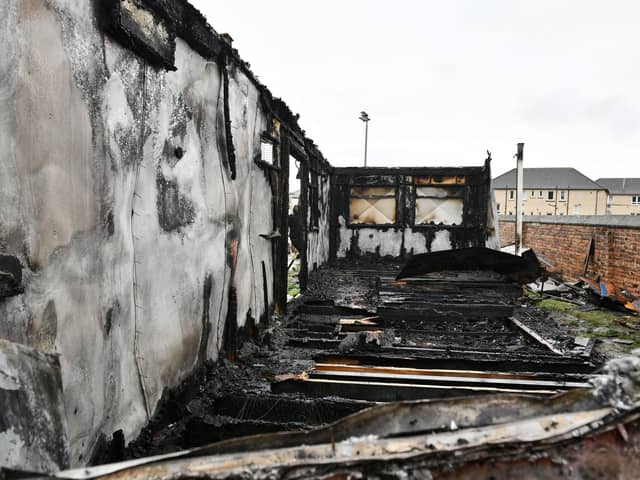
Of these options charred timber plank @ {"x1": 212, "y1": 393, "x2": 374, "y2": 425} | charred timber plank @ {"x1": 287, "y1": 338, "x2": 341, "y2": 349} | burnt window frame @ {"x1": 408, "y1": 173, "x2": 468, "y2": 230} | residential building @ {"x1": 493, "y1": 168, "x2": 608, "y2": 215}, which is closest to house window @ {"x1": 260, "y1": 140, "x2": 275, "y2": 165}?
charred timber plank @ {"x1": 287, "y1": 338, "x2": 341, "y2": 349}

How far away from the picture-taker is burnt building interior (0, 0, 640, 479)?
1145 millimetres

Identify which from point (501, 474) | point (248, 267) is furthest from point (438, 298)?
point (501, 474)

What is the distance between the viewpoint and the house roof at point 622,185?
59.7 metres

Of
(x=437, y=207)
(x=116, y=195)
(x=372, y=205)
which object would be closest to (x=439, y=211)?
(x=437, y=207)

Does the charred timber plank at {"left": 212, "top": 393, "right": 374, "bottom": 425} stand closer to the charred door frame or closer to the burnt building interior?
the burnt building interior

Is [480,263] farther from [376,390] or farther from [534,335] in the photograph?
[376,390]

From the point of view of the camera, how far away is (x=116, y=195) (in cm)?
248

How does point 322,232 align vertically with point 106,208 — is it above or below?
below

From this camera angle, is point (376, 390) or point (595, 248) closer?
point (376, 390)

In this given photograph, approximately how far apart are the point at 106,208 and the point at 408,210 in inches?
468

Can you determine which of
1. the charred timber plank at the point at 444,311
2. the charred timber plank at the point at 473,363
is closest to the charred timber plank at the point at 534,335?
the charred timber plank at the point at 444,311

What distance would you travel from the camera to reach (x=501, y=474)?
112 cm

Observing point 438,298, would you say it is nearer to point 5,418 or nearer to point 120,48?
point 120,48

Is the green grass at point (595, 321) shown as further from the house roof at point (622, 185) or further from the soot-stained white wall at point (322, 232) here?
the house roof at point (622, 185)
